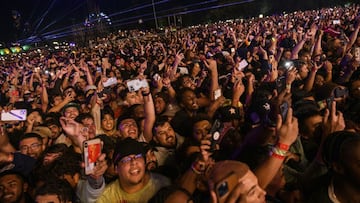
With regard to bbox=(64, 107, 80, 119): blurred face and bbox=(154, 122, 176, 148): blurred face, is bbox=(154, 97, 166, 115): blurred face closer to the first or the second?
bbox=(64, 107, 80, 119): blurred face

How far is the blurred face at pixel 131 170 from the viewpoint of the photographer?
115 inches

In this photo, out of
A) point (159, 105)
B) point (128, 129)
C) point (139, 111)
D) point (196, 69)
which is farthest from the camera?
point (196, 69)

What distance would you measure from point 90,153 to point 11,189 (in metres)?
0.99

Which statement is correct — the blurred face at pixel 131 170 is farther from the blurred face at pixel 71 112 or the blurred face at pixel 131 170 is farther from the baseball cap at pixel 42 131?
the blurred face at pixel 71 112

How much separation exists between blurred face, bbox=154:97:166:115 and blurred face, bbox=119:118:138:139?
39.6 inches

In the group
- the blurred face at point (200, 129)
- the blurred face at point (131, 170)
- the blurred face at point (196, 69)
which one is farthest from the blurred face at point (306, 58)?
the blurred face at point (131, 170)

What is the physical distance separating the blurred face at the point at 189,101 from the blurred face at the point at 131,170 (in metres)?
2.48

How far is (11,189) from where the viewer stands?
3154 mm

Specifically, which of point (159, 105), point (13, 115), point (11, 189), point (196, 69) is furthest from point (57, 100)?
point (11, 189)

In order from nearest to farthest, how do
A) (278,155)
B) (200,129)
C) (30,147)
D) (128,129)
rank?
(278,155) < (200,129) < (30,147) < (128,129)

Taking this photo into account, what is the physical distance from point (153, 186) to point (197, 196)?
20.5 inches

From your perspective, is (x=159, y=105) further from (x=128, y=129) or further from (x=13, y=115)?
(x=13, y=115)

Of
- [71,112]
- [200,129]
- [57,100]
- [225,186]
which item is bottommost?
[200,129]

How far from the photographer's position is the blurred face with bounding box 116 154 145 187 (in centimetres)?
293
